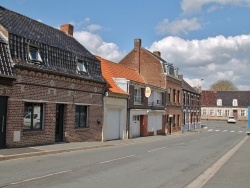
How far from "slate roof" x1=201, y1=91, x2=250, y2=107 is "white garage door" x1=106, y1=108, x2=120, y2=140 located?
67.2 m

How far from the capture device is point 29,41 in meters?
18.8

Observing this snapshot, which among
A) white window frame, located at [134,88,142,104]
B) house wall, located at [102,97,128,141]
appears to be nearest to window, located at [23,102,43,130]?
house wall, located at [102,97,128,141]

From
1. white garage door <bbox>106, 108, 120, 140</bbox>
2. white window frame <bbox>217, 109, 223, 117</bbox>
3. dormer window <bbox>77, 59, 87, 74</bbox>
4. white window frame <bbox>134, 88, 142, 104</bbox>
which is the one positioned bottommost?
white garage door <bbox>106, 108, 120, 140</bbox>

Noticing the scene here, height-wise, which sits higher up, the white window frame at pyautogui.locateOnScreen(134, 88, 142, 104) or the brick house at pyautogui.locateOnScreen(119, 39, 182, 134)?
the brick house at pyautogui.locateOnScreen(119, 39, 182, 134)

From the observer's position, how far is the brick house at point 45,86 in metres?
17.1

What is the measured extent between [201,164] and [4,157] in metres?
8.13

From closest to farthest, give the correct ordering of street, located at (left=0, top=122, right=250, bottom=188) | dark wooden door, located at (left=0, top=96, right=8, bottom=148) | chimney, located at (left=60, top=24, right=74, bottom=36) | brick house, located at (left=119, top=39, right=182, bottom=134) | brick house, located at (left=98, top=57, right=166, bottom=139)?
1. street, located at (left=0, top=122, right=250, bottom=188)
2. dark wooden door, located at (left=0, top=96, right=8, bottom=148)
3. brick house, located at (left=98, top=57, right=166, bottom=139)
4. chimney, located at (left=60, top=24, right=74, bottom=36)
5. brick house, located at (left=119, top=39, right=182, bottom=134)

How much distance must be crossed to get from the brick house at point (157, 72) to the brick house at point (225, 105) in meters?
48.8

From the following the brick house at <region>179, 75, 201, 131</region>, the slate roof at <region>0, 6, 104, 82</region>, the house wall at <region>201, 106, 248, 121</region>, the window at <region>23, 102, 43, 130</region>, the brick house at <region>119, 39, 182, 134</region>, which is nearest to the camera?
the slate roof at <region>0, 6, 104, 82</region>

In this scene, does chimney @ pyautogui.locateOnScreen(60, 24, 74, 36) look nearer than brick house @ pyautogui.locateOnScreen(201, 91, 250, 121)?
Yes

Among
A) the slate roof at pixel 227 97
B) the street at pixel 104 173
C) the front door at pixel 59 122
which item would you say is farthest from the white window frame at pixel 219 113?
the street at pixel 104 173

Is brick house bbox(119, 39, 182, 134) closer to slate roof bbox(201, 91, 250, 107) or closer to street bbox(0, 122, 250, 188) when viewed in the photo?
street bbox(0, 122, 250, 188)

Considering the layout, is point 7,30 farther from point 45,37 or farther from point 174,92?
point 174,92

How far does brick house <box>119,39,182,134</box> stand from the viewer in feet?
137
